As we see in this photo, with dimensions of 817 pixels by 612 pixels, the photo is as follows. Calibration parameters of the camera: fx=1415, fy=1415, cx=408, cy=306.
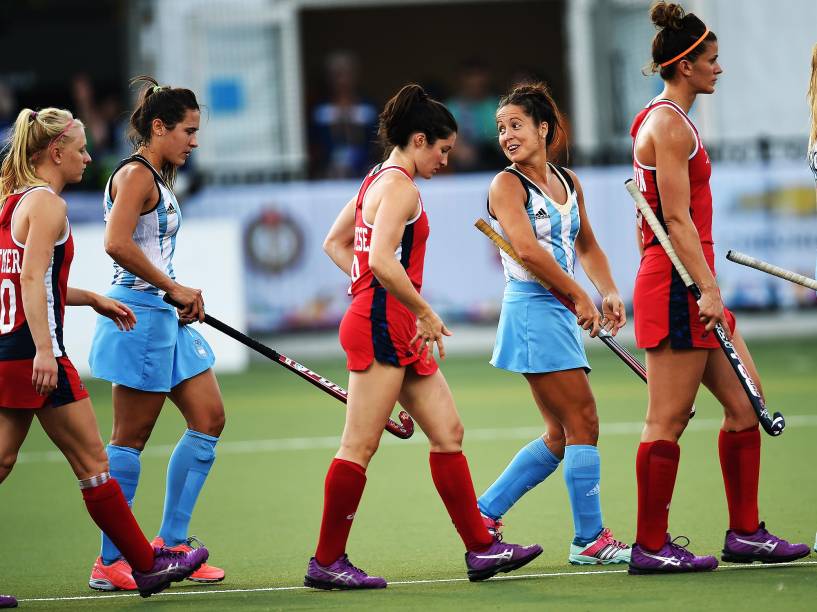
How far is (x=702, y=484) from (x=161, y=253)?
3.43 metres

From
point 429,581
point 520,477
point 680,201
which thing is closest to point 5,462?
point 429,581

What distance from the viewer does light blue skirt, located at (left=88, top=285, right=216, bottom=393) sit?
595cm

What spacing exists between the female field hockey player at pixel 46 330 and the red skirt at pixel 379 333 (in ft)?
3.38

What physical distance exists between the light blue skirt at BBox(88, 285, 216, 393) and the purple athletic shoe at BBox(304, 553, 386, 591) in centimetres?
103

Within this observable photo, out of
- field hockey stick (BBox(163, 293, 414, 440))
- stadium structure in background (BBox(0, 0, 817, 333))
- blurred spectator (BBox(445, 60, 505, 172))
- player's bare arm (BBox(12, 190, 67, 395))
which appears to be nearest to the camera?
player's bare arm (BBox(12, 190, 67, 395))

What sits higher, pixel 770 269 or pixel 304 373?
pixel 770 269

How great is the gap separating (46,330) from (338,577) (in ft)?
4.90

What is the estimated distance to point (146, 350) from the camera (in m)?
5.96

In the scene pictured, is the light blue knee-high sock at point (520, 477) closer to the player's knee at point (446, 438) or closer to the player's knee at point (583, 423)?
the player's knee at point (583, 423)

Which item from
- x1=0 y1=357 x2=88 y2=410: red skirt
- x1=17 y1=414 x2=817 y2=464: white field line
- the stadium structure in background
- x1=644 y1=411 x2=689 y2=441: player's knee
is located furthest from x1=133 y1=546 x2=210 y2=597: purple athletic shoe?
the stadium structure in background

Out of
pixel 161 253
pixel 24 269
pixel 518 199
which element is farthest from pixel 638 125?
pixel 24 269

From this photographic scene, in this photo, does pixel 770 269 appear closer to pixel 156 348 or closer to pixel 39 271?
pixel 156 348

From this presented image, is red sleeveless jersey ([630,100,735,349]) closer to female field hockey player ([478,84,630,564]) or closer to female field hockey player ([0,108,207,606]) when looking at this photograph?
female field hockey player ([478,84,630,564])

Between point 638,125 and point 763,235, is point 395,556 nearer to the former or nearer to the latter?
point 638,125
